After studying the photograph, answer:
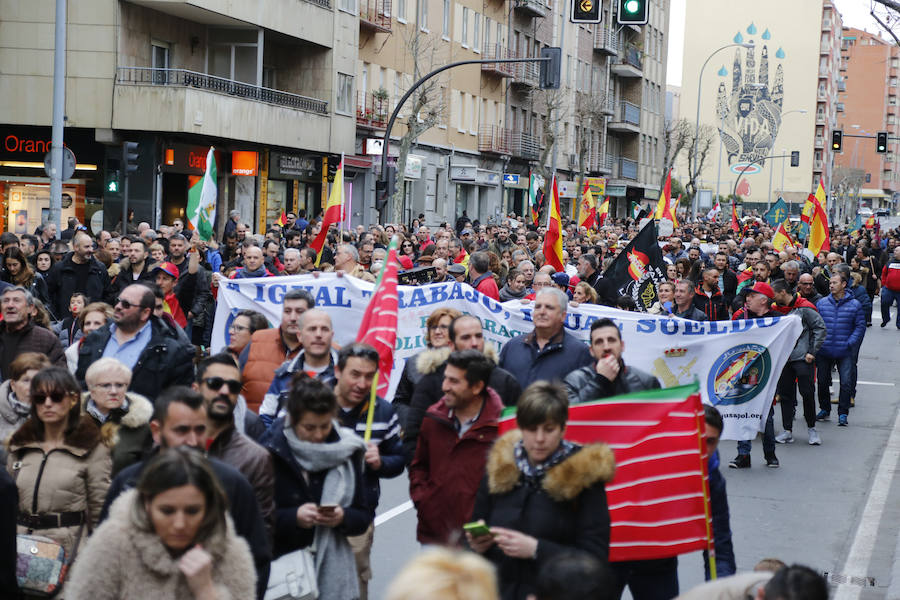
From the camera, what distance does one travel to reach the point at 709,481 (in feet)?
21.0

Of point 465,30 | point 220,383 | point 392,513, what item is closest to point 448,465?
point 220,383

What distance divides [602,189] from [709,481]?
4606 cm

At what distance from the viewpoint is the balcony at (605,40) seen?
7181cm

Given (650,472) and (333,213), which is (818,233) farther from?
(650,472)

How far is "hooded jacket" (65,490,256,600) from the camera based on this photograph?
3.91 meters

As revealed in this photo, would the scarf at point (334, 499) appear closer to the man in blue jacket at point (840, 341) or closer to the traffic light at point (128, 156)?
the man in blue jacket at point (840, 341)

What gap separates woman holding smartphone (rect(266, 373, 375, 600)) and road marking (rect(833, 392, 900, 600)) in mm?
4016

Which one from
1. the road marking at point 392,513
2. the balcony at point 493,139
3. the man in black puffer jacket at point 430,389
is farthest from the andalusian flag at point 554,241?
the balcony at point 493,139

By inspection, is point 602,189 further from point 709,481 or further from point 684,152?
point 684,152

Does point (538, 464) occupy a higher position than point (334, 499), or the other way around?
point (538, 464)

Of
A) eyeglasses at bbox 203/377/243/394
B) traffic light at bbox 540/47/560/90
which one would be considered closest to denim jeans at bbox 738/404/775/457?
eyeglasses at bbox 203/377/243/394

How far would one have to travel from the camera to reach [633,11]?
16.0m

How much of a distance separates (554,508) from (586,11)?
1330 cm

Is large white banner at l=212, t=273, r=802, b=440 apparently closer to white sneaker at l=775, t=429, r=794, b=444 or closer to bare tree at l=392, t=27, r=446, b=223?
white sneaker at l=775, t=429, r=794, b=444
